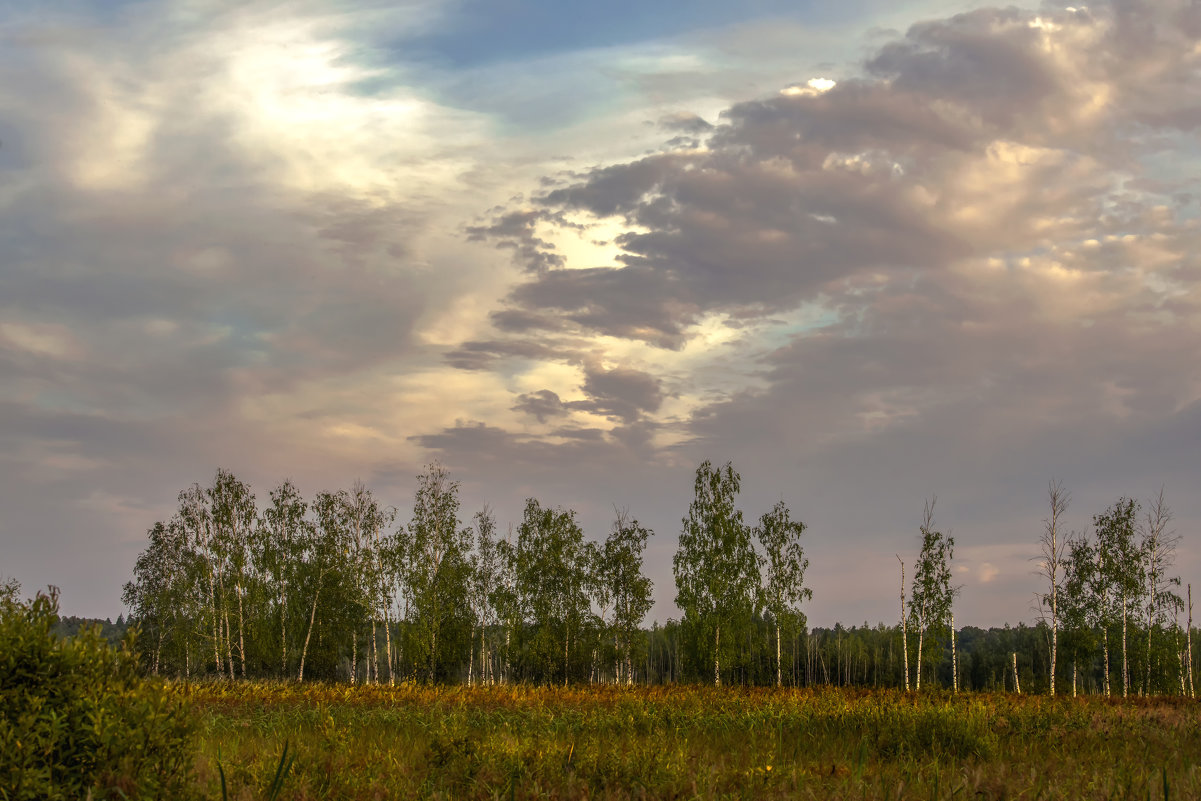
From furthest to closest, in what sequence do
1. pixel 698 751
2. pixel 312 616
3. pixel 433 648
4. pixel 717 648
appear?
pixel 312 616 < pixel 433 648 < pixel 717 648 < pixel 698 751

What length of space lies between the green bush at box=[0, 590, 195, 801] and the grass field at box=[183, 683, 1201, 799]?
48cm

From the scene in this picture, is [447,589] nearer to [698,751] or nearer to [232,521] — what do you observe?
[232,521]

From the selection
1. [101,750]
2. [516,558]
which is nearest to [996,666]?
[516,558]

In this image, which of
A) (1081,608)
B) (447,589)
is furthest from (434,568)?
(1081,608)

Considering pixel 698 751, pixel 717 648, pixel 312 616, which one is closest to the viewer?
pixel 698 751

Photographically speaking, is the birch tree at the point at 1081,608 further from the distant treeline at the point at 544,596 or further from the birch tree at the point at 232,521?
the birch tree at the point at 232,521

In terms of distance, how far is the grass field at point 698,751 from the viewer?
8.03 metres

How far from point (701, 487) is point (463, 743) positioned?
127ft

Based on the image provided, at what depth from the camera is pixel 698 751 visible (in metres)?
11.4

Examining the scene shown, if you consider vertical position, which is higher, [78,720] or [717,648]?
[78,720]

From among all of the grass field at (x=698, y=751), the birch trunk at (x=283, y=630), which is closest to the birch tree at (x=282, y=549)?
the birch trunk at (x=283, y=630)

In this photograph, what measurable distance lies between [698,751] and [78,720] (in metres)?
7.35

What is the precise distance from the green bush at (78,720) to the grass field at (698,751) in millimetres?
485

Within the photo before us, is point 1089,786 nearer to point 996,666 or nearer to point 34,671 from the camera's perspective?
point 34,671
